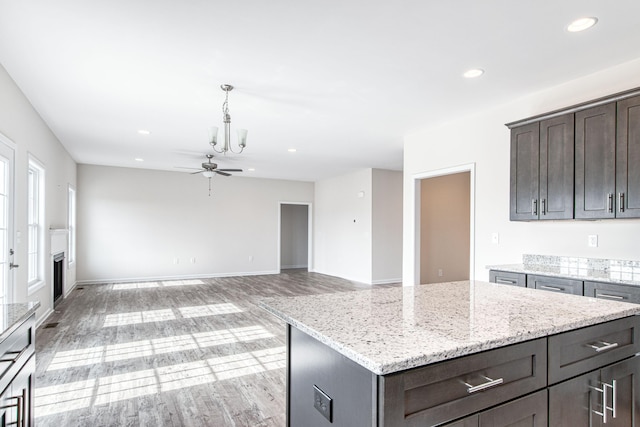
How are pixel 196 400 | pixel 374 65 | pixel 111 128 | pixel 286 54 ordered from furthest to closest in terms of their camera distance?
pixel 111 128, pixel 374 65, pixel 286 54, pixel 196 400

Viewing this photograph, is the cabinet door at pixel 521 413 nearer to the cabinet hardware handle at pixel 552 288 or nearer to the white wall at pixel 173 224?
the cabinet hardware handle at pixel 552 288

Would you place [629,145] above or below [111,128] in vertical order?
below

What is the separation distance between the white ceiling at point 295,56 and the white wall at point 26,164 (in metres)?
0.20

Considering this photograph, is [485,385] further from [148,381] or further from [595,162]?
[148,381]

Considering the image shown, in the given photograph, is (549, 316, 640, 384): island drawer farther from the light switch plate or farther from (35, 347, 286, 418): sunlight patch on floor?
(35, 347, 286, 418): sunlight patch on floor

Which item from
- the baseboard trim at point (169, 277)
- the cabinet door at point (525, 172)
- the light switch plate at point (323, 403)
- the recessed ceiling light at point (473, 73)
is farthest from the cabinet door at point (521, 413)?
the baseboard trim at point (169, 277)

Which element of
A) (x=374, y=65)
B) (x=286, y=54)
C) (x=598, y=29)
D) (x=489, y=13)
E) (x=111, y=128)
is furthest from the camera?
(x=111, y=128)

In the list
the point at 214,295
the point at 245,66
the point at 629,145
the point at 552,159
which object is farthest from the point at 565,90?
the point at 214,295

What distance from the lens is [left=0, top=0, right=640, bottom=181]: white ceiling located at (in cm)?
219

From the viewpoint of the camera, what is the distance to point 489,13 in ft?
7.22

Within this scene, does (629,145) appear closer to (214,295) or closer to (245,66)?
(245,66)

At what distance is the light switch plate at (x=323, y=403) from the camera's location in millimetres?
1123

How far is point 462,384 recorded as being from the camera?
1025 millimetres

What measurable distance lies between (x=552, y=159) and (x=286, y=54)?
243cm
